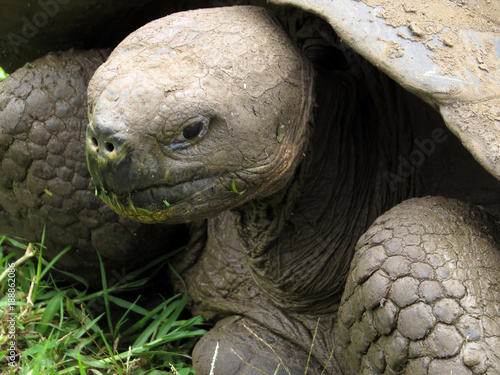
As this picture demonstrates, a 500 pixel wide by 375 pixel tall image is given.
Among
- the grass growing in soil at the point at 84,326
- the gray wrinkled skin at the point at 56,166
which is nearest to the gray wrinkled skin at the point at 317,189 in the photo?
the grass growing in soil at the point at 84,326

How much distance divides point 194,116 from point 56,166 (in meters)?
1.09

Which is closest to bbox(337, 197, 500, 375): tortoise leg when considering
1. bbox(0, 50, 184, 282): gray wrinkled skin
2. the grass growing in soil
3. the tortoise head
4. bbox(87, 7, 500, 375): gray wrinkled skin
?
bbox(87, 7, 500, 375): gray wrinkled skin

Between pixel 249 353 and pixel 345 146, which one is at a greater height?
pixel 345 146

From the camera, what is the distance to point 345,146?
2168 millimetres

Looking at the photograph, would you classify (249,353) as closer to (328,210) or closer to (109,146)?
(328,210)

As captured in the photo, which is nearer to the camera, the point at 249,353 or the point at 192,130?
the point at 192,130

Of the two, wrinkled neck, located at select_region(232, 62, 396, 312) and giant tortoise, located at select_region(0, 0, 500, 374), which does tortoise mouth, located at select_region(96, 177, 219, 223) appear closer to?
Answer: giant tortoise, located at select_region(0, 0, 500, 374)

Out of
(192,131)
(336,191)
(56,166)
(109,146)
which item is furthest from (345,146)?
(56,166)

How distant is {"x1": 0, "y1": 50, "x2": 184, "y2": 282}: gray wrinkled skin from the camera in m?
2.49

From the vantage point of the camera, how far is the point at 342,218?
219 centimetres

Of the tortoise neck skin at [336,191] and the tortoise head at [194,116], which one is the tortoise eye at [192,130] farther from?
the tortoise neck skin at [336,191]

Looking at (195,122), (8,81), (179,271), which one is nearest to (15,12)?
(8,81)

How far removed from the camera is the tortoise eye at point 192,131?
5.27 ft

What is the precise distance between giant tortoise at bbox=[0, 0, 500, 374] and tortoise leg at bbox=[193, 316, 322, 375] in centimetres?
17
